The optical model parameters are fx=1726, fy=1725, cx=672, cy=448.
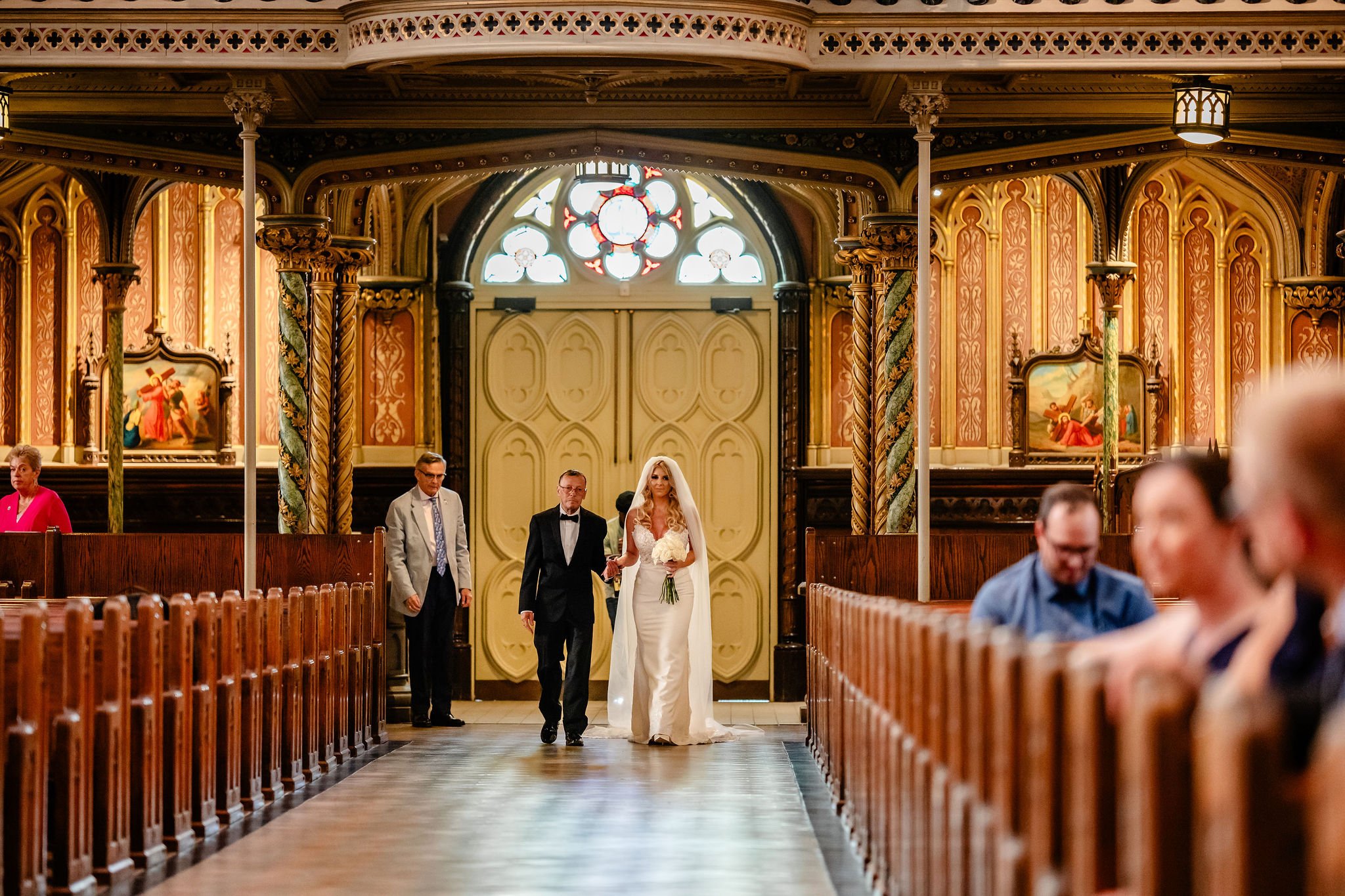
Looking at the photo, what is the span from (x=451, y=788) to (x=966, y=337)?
8662 millimetres

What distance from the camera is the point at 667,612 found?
446 inches

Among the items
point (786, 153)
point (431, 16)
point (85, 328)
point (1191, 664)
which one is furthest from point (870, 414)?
point (1191, 664)

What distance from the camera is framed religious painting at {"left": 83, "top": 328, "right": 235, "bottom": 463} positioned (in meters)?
16.0

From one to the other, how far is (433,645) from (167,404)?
517 centimetres

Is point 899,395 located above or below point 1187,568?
above

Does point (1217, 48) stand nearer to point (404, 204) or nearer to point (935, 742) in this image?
point (935, 742)

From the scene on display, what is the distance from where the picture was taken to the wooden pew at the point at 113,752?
652 centimetres

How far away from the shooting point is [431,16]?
34.4 ft

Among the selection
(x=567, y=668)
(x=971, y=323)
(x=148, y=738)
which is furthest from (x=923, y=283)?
(x=971, y=323)

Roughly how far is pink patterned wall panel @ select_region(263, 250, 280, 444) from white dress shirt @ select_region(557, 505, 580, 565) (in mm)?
5494

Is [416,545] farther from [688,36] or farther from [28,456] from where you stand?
[688,36]

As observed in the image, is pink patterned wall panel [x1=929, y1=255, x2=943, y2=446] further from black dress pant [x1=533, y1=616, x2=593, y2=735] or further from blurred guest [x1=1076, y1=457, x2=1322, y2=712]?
blurred guest [x1=1076, y1=457, x2=1322, y2=712]

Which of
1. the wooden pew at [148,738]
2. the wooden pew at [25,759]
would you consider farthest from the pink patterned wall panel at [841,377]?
the wooden pew at [25,759]

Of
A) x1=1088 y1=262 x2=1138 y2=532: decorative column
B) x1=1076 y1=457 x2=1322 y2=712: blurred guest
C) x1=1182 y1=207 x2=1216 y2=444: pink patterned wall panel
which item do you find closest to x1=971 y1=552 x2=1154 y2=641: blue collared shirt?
x1=1076 y1=457 x2=1322 y2=712: blurred guest
